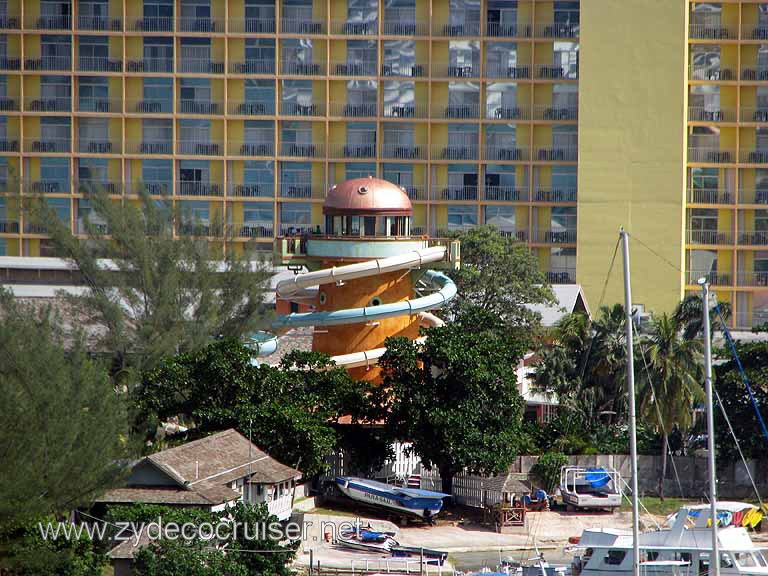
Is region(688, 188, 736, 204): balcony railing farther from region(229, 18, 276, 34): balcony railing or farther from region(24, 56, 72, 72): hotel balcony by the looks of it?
region(24, 56, 72, 72): hotel balcony

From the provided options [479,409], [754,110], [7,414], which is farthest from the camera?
[754,110]

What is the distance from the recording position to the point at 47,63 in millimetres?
102938

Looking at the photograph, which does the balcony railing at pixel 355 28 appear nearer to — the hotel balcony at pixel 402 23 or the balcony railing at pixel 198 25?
the hotel balcony at pixel 402 23

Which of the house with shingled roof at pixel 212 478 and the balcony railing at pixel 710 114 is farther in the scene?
the balcony railing at pixel 710 114

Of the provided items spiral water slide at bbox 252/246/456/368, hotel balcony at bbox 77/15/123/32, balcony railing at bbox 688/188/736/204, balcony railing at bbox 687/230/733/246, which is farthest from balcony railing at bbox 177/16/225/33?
spiral water slide at bbox 252/246/456/368

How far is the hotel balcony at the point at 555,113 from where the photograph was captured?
9981 centimetres

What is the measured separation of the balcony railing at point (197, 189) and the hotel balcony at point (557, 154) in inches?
798

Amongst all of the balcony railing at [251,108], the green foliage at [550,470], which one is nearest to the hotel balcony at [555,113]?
the balcony railing at [251,108]

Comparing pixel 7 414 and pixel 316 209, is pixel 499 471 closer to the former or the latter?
pixel 7 414

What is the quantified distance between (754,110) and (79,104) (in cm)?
4222

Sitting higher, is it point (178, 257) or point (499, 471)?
point (178, 257)

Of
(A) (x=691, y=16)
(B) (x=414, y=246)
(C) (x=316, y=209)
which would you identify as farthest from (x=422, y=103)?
(B) (x=414, y=246)

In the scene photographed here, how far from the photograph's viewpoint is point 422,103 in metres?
101

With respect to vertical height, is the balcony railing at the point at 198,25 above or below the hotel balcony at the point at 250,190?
above
